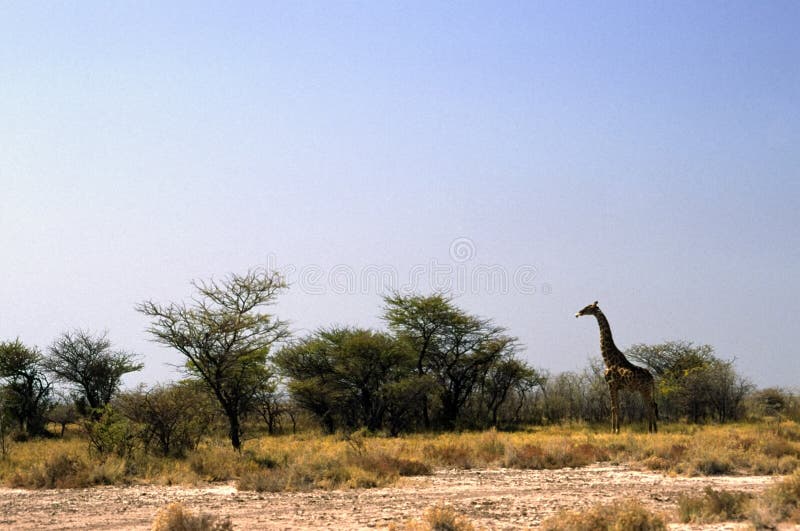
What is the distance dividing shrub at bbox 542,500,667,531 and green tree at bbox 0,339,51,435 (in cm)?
3614

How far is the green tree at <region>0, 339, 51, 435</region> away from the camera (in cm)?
4106

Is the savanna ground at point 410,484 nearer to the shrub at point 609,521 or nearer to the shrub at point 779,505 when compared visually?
the shrub at point 779,505

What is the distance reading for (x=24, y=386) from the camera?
43.2 meters

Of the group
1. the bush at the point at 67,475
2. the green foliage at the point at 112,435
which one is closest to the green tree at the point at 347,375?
the green foliage at the point at 112,435

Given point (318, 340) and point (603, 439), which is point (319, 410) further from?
point (603, 439)

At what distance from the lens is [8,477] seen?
1955cm

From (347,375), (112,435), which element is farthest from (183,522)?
(347,375)

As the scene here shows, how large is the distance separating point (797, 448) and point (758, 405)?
2522cm

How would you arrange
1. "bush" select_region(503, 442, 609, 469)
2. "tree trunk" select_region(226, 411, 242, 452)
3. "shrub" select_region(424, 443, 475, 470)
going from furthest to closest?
"tree trunk" select_region(226, 411, 242, 452) → "shrub" select_region(424, 443, 475, 470) → "bush" select_region(503, 442, 609, 469)

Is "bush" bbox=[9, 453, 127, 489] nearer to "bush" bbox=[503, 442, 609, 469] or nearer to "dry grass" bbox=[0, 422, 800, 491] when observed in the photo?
"dry grass" bbox=[0, 422, 800, 491]

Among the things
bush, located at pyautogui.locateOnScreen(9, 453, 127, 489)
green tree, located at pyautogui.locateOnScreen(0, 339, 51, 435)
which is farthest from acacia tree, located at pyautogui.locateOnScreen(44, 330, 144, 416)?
bush, located at pyautogui.locateOnScreen(9, 453, 127, 489)

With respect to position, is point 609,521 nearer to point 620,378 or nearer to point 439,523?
point 439,523

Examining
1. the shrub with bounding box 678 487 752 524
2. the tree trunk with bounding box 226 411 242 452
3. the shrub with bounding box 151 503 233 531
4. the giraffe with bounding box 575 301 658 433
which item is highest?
the giraffe with bounding box 575 301 658 433

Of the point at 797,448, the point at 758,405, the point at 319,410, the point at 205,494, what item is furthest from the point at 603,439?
the point at 758,405
